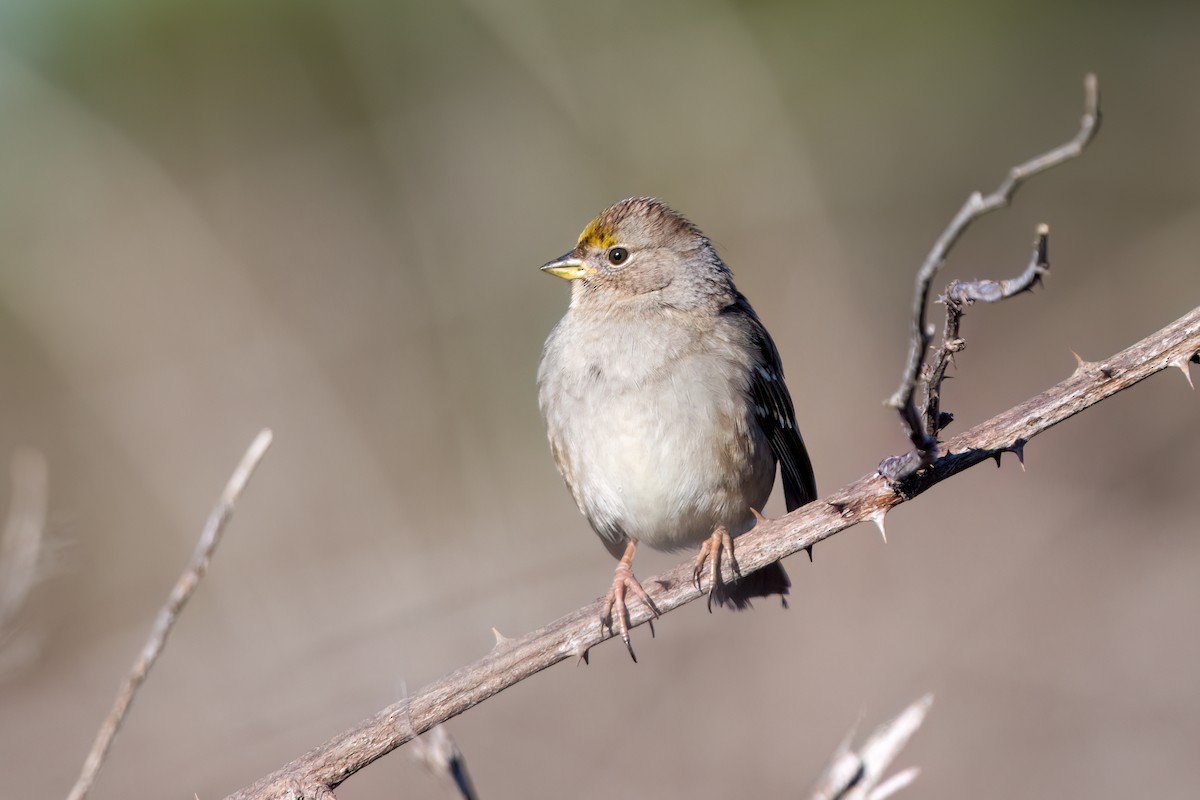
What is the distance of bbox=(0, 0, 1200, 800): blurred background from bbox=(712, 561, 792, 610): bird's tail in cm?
202

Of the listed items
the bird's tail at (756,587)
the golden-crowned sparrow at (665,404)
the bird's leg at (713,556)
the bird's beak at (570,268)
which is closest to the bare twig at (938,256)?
the bird's leg at (713,556)

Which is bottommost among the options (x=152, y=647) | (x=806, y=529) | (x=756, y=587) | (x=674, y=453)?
(x=756, y=587)

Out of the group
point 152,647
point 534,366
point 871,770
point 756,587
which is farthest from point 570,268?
point 534,366

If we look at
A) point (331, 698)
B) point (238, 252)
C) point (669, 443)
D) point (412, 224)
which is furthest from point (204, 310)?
point (669, 443)

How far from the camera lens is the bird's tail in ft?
15.8

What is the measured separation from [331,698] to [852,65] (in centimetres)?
849

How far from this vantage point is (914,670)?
23.1 ft

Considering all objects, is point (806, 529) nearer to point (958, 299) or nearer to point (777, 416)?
point (958, 299)

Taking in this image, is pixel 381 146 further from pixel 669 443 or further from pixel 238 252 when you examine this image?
pixel 669 443

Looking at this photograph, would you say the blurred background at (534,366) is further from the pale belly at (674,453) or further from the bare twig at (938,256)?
the bare twig at (938,256)

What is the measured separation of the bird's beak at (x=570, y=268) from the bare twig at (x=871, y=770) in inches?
118

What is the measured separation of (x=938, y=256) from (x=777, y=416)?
289cm

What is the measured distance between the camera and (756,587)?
4.87 metres

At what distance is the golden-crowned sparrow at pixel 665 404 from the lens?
14.8ft
